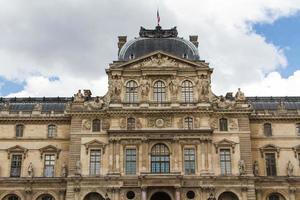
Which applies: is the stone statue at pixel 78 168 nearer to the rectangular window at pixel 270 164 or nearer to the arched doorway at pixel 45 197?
the arched doorway at pixel 45 197

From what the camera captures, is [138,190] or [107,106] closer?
[138,190]

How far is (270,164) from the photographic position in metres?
59.1

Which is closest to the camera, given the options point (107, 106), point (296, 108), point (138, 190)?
point (138, 190)

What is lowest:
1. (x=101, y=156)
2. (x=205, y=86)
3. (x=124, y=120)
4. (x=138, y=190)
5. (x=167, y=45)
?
(x=138, y=190)

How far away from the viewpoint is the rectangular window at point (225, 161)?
2218 inches

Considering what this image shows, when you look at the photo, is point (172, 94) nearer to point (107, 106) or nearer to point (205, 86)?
point (205, 86)

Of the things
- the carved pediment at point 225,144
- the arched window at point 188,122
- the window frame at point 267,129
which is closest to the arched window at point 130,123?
the arched window at point 188,122

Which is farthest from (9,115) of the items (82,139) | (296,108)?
(296,108)

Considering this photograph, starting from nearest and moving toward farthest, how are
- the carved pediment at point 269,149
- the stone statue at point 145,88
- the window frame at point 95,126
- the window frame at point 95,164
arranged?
the window frame at point 95,164
the window frame at point 95,126
the stone statue at point 145,88
the carved pediment at point 269,149

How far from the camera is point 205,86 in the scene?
193 ft

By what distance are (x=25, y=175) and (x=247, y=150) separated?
87.4 feet

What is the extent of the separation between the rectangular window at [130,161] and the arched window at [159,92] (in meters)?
6.93

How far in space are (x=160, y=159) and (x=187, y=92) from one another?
888 cm

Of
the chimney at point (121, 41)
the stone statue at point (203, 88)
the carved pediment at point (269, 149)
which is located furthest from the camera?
the chimney at point (121, 41)
